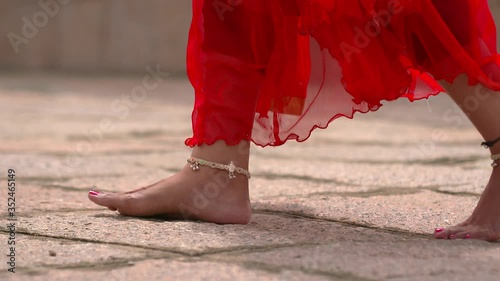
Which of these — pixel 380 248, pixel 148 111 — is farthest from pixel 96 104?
pixel 380 248

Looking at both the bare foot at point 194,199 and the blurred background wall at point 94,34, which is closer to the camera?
the bare foot at point 194,199

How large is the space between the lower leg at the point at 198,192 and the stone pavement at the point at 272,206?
0.04 m

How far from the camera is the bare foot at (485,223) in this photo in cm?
132

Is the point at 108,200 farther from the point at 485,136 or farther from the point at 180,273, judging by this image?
the point at 485,136

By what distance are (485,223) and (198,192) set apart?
0.48m

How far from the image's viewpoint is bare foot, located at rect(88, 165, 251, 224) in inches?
57.1

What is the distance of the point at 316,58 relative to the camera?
1.53 metres

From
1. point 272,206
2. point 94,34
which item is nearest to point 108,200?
point 272,206

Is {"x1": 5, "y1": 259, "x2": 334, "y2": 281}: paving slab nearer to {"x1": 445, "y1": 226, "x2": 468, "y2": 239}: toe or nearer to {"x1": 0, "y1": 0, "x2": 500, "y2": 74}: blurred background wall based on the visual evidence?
{"x1": 445, "y1": 226, "x2": 468, "y2": 239}: toe

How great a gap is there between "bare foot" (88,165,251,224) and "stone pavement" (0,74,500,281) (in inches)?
1.3

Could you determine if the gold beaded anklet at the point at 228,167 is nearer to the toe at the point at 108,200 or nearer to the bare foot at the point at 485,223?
the toe at the point at 108,200

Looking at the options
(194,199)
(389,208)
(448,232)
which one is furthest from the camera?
(389,208)

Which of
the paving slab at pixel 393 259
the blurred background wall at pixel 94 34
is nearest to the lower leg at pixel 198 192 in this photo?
the paving slab at pixel 393 259

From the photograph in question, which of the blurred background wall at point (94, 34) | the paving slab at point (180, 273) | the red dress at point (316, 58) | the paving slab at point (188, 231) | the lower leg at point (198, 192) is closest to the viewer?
the paving slab at point (180, 273)
